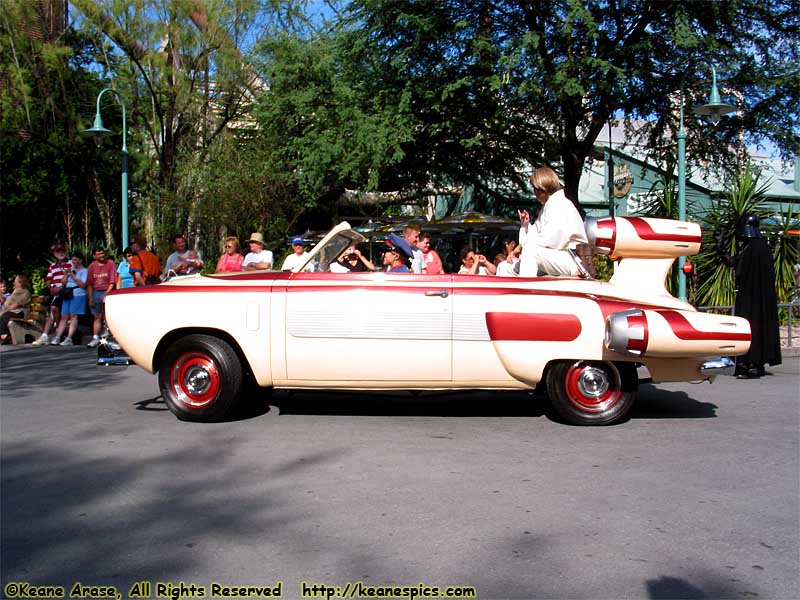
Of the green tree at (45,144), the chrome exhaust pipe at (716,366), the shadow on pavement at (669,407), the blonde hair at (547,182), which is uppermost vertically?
the green tree at (45,144)

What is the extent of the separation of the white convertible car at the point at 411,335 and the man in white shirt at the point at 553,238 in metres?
0.21

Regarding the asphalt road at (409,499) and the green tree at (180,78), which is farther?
the green tree at (180,78)

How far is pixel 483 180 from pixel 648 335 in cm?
1756

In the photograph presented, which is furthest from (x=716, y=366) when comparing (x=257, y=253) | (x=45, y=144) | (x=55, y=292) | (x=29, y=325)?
(x=45, y=144)

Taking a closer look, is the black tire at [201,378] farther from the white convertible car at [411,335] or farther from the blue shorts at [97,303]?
the blue shorts at [97,303]

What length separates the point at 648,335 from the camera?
5.49m

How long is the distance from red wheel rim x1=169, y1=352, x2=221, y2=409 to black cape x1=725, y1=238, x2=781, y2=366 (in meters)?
5.85

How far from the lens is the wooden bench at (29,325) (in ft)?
43.2

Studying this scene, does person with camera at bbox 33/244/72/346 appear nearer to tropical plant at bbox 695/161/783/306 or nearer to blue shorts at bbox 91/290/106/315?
blue shorts at bbox 91/290/106/315

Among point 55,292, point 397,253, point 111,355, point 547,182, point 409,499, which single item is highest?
point 547,182

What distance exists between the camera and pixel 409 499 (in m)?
4.20

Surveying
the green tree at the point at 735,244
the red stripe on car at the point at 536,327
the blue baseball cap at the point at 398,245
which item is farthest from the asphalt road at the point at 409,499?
the green tree at the point at 735,244

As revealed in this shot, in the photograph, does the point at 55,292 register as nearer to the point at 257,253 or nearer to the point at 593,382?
the point at 257,253

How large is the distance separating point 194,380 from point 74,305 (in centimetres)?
785
